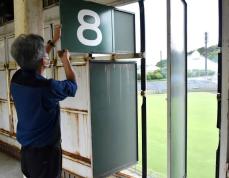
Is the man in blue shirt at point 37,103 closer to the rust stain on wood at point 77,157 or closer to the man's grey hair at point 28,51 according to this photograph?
the man's grey hair at point 28,51

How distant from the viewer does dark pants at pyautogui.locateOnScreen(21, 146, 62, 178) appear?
194 centimetres

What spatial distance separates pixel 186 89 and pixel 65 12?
1.36 meters

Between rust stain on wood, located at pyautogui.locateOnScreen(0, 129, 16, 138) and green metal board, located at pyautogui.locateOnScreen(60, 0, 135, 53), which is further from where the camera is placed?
rust stain on wood, located at pyautogui.locateOnScreen(0, 129, 16, 138)

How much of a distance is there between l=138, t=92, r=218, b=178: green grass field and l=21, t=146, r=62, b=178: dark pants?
2.22m

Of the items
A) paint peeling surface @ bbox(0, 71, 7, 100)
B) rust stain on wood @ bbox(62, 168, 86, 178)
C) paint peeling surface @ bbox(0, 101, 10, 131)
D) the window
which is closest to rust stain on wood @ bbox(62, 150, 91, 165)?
rust stain on wood @ bbox(62, 168, 86, 178)

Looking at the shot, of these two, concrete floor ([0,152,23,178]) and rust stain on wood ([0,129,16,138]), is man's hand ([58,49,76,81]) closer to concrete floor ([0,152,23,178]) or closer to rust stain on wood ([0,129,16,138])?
concrete floor ([0,152,23,178])

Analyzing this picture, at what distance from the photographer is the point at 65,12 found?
7.73ft

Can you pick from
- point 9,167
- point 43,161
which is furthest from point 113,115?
point 9,167

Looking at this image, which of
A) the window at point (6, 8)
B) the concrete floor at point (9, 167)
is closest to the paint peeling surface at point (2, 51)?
the window at point (6, 8)

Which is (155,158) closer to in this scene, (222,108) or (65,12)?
(222,108)

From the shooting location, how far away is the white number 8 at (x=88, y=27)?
2445 millimetres

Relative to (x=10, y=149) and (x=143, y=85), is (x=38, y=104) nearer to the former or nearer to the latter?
(x=143, y=85)

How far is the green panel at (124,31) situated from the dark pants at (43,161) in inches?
56.6

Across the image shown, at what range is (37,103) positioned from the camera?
181cm
